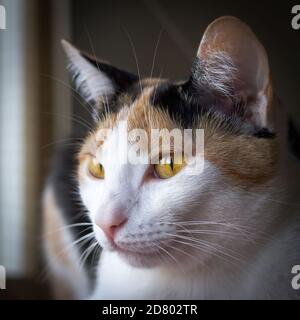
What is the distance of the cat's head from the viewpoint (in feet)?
2.23

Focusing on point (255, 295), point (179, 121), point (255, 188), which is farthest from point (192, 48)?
point (255, 295)

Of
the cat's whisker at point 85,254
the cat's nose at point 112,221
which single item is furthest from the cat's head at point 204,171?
the cat's whisker at point 85,254

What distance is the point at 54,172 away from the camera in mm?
878

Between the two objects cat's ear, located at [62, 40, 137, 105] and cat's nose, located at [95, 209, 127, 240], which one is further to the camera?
cat's ear, located at [62, 40, 137, 105]

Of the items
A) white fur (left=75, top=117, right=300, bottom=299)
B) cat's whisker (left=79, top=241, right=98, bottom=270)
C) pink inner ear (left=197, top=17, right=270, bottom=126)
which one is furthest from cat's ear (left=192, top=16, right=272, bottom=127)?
cat's whisker (left=79, top=241, right=98, bottom=270)

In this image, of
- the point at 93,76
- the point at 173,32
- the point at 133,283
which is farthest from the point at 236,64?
the point at 133,283

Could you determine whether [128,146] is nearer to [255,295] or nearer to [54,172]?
→ [54,172]

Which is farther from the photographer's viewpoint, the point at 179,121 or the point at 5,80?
the point at 5,80

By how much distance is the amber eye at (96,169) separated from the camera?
30.7 inches

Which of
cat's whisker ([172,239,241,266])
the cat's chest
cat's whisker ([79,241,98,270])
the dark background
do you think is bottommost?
the cat's chest

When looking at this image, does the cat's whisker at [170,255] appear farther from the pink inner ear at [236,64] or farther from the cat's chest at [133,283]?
the pink inner ear at [236,64]

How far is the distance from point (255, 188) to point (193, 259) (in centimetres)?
15

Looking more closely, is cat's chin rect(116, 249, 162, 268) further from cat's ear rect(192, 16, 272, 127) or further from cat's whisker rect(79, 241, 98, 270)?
cat's ear rect(192, 16, 272, 127)

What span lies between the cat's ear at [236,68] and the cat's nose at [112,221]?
0.24 meters
